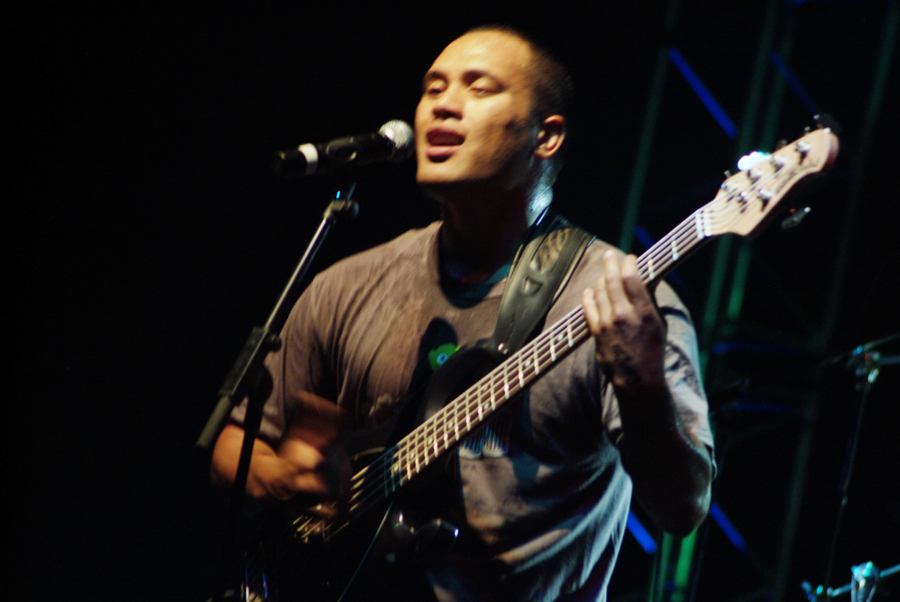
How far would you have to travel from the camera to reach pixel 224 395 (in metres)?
1.91

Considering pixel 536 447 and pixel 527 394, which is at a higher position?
pixel 527 394

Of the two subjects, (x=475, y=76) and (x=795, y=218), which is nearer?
(x=795, y=218)

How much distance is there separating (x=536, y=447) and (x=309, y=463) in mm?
609

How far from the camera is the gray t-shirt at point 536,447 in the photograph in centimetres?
209

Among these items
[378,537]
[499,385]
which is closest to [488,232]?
[499,385]

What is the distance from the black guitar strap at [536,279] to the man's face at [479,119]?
0.67 ft

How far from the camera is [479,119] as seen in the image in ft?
7.96

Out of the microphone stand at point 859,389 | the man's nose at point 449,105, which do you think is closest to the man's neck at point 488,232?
the man's nose at point 449,105

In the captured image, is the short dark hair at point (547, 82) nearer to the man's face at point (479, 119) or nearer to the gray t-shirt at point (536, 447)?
the man's face at point (479, 119)

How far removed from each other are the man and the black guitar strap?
1.7 inches

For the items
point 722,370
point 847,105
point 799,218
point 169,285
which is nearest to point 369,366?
point 799,218

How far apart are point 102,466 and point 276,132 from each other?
177cm

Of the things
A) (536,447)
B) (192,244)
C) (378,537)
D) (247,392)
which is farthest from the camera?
(192,244)

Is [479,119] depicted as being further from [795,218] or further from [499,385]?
[795,218]
